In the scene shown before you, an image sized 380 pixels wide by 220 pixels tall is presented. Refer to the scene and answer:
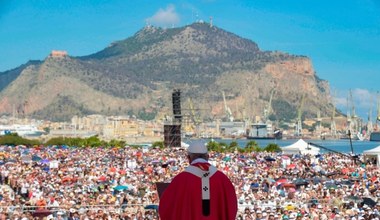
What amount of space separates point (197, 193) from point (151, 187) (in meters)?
19.4

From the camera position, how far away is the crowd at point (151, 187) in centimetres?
2028

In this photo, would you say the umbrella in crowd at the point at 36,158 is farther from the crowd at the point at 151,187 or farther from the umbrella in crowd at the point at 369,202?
the umbrella in crowd at the point at 369,202

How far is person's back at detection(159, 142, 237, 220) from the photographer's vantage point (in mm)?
5746

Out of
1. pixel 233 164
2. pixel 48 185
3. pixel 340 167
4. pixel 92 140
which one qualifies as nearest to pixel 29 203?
pixel 48 185

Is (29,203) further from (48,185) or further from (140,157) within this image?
(140,157)

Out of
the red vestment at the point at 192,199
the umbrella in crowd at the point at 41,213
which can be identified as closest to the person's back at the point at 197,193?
the red vestment at the point at 192,199

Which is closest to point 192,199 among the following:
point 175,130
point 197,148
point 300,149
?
point 197,148

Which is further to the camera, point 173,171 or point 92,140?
point 92,140

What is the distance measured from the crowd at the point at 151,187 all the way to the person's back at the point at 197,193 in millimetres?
13154

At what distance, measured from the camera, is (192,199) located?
575 cm

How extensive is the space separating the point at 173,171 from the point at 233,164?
3387mm

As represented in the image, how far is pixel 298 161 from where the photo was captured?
3553cm

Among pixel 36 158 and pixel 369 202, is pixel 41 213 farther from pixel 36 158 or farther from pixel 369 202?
pixel 36 158

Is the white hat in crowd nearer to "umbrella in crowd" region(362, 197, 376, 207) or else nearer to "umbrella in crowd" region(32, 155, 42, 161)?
"umbrella in crowd" region(362, 197, 376, 207)
